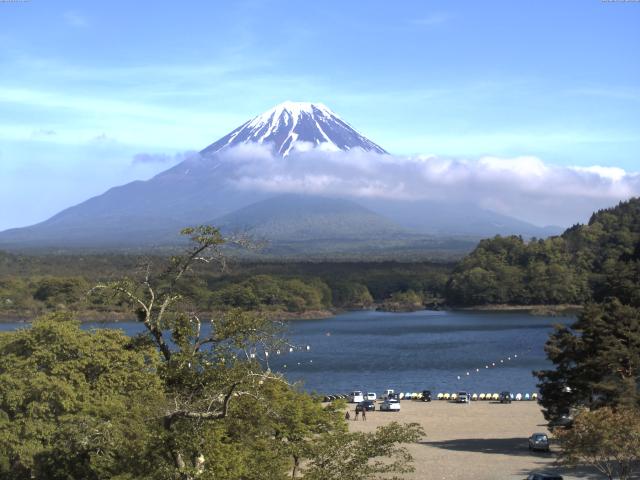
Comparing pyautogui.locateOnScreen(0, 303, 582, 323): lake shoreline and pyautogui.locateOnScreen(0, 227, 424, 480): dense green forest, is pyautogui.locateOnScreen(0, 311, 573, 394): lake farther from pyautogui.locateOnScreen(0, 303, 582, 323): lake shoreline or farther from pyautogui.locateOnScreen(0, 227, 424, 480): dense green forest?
pyautogui.locateOnScreen(0, 227, 424, 480): dense green forest

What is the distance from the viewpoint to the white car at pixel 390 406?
29.4m

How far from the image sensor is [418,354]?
165ft

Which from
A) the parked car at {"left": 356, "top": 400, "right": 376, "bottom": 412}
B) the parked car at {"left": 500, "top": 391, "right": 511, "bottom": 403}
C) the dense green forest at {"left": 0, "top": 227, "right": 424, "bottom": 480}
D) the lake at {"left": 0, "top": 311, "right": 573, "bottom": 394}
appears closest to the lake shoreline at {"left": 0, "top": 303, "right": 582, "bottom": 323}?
the lake at {"left": 0, "top": 311, "right": 573, "bottom": 394}

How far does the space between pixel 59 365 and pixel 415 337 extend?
4501 centimetres

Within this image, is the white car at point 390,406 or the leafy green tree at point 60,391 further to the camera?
the white car at point 390,406

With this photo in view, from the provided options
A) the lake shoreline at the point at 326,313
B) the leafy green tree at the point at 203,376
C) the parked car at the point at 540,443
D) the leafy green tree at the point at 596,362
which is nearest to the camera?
the leafy green tree at the point at 203,376

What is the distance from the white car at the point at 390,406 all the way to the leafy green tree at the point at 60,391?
13493 millimetres

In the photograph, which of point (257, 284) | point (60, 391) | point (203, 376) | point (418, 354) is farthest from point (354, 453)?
point (257, 284)

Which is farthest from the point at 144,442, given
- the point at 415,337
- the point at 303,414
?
the point at 415,337

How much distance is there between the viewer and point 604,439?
1263 cm

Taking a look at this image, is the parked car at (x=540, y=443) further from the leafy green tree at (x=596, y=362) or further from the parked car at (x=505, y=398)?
the parked car at (x=505, y=398)

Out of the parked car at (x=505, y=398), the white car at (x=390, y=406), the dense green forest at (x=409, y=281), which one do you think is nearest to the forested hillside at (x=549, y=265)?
the dense green forest at (x=409, y=281)

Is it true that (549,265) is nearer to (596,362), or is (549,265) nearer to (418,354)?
(418,354)

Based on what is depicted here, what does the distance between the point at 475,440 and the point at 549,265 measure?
67123mm
